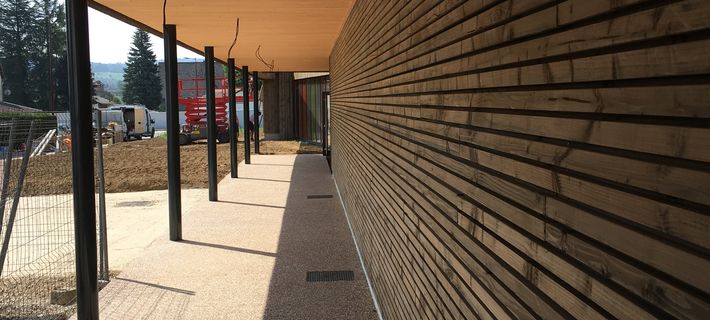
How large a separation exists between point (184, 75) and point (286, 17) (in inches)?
3483

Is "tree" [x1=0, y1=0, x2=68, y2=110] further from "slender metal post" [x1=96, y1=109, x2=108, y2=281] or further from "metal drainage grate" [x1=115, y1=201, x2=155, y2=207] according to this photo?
"slender metal post" [x1=96, y1=109, x2=108, y2=281]

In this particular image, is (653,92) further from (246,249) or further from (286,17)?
(286,17)

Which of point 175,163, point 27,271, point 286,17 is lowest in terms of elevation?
point 27,271

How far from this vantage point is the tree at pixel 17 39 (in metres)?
56.2

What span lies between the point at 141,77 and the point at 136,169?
266 ft

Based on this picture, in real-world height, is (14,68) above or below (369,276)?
above

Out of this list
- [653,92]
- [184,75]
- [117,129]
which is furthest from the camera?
[184,75]

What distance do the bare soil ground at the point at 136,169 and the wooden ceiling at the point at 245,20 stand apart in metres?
1.89

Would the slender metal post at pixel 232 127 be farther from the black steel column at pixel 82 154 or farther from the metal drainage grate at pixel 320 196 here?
the black steel column at pixel 82 154

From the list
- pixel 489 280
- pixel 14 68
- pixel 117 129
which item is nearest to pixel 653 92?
pixel 489 280

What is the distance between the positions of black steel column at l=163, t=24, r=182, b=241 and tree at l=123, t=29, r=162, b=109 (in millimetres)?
89308

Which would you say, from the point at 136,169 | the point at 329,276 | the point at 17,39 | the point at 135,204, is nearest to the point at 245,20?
the point at 329,276

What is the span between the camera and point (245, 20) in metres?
8.20

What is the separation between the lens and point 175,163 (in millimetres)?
7977
